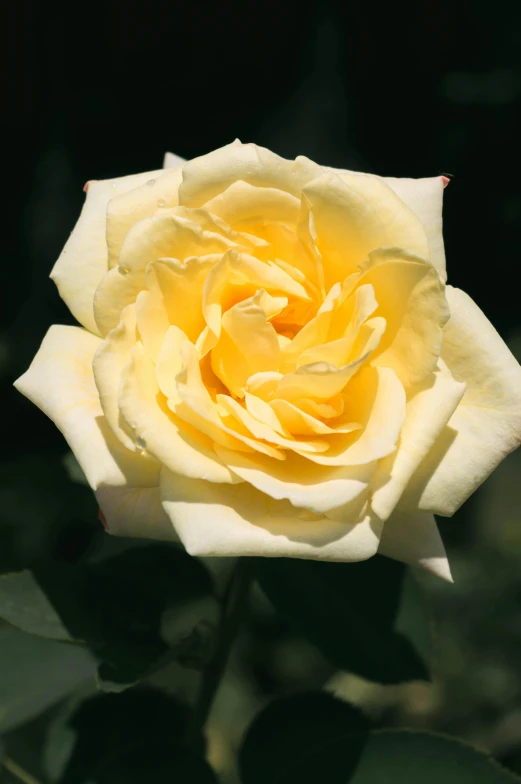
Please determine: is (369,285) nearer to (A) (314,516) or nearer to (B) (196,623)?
(A) (314,516)

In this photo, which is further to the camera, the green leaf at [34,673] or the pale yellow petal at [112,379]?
the green leaf at [34,673]

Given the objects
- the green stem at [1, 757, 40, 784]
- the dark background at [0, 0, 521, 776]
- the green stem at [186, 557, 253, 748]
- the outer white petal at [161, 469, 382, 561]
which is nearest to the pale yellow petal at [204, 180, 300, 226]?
the outer white petal at [161, 469, 382, 561]

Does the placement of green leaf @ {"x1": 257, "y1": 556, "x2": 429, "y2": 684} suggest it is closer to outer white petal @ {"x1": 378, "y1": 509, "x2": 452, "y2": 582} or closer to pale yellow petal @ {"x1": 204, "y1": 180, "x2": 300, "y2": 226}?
outer white petal @ {"x1": 378, "y1": 509, "x2": 452, "y2": 582}

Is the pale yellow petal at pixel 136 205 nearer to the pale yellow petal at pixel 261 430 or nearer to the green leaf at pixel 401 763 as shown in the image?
the pale yellow petal at pixel 261 430

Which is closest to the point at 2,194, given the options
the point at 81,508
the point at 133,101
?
the point at 133,101

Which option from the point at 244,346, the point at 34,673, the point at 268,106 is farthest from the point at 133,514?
the point at 268,106

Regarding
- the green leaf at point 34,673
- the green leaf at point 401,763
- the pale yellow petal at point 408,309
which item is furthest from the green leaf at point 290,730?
the pale yellow petal at point 408,309
